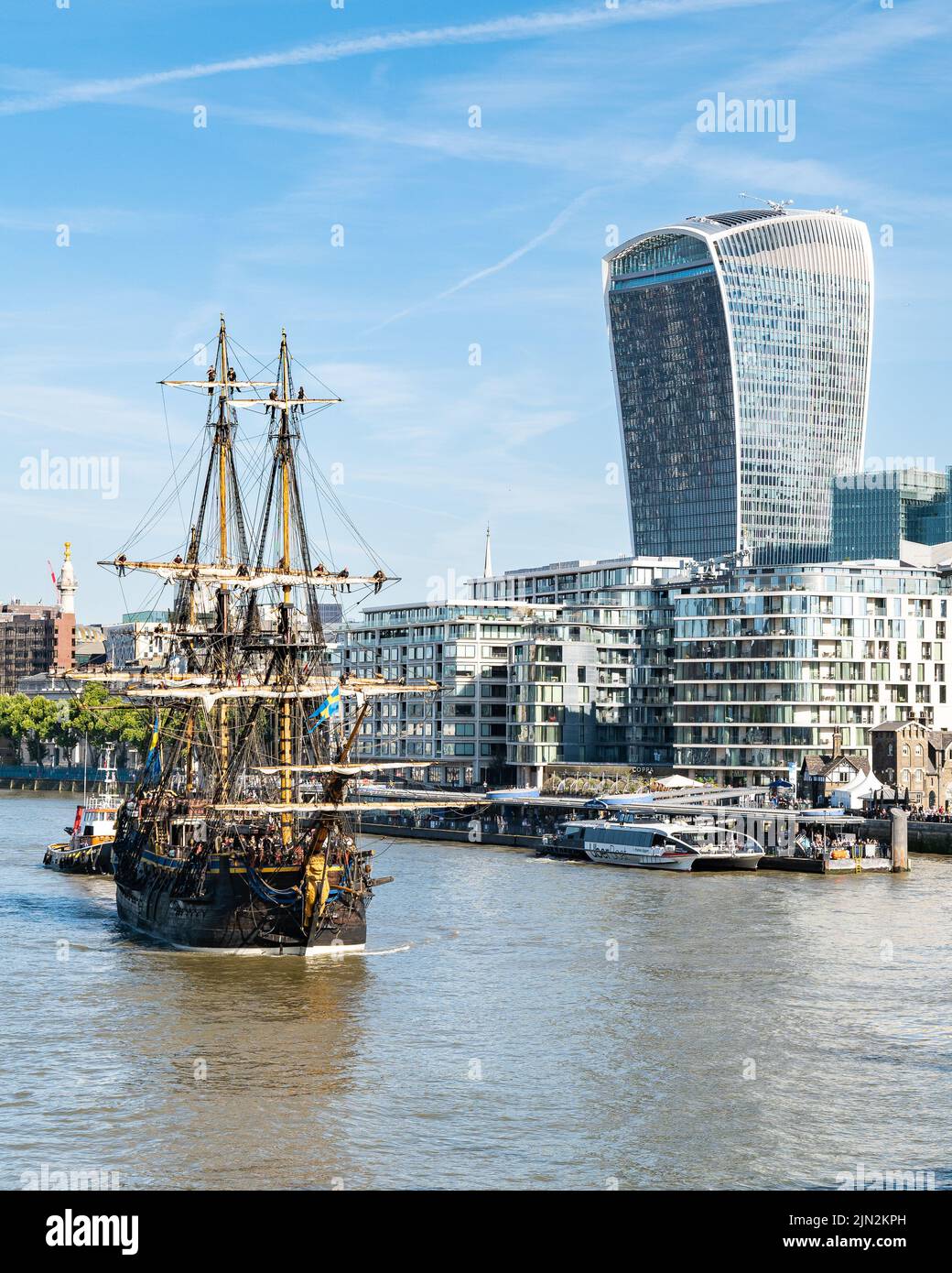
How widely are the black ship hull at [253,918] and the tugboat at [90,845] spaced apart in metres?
36.7

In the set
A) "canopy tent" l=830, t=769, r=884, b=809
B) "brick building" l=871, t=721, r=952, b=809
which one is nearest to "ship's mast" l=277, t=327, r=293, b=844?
"canopy tent" l=830, t=769, r=884, b=809

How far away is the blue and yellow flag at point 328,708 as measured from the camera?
68625 millimetres

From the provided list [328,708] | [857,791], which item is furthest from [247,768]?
[857,791]

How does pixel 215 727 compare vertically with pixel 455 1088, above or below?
above

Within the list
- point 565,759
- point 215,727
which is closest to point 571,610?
point 565,759

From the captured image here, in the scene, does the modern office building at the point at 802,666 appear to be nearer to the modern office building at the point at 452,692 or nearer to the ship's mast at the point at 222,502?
the modern office building at the point at 452,692

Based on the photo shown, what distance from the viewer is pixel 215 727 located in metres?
89.8

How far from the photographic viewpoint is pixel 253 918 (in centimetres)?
6350

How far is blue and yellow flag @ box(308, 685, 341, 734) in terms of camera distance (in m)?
68.6

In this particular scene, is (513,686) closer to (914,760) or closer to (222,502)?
(914,760)

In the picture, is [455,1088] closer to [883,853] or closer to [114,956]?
[114,956]

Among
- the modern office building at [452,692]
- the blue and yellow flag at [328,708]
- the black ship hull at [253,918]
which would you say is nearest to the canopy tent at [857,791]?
the modern office building at [452,692]

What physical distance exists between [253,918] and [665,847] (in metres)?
42.7
